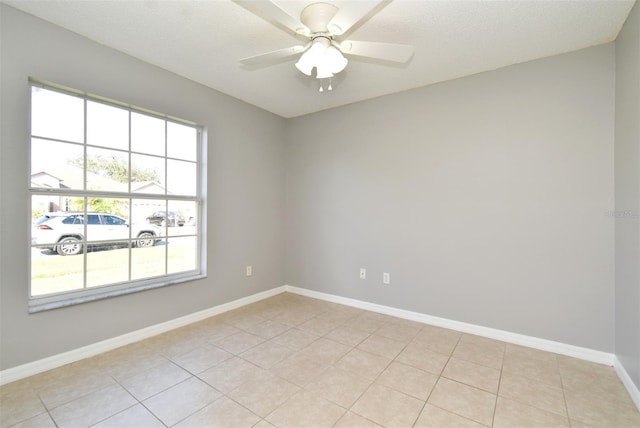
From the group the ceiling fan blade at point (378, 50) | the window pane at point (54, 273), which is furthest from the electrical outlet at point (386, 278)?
the window pane at point (54, 273)

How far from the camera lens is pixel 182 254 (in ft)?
9.91

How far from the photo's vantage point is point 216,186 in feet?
10.6

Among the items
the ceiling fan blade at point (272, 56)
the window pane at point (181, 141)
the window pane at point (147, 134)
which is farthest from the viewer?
the window pane at point (181, 141)

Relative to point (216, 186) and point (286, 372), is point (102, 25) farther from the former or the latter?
point (286, 372)

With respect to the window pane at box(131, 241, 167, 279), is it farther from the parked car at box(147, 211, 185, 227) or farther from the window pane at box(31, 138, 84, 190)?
the window pane at box(31, 138, 84, 190)

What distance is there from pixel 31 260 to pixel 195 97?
1.97 m

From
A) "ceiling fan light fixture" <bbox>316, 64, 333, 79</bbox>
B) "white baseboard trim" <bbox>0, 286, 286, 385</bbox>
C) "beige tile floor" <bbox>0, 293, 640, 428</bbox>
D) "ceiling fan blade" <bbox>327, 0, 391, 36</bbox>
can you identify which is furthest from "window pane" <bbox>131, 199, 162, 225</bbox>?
"ceiling fan blade" <bbox>327, 0, 391, 36</bbox>

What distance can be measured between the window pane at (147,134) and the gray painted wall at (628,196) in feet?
12.1

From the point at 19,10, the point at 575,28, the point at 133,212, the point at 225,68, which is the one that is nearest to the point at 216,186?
the point at 133,212

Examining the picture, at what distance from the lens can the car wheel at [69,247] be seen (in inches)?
87.1

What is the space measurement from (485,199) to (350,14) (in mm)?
2062

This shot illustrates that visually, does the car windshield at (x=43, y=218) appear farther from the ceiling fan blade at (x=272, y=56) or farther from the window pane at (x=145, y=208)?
the ceiling fan blade at (x=272, y=56)

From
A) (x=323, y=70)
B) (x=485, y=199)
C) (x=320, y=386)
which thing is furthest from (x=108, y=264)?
(x=485, y=199)

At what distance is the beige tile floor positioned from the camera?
1.65 m
